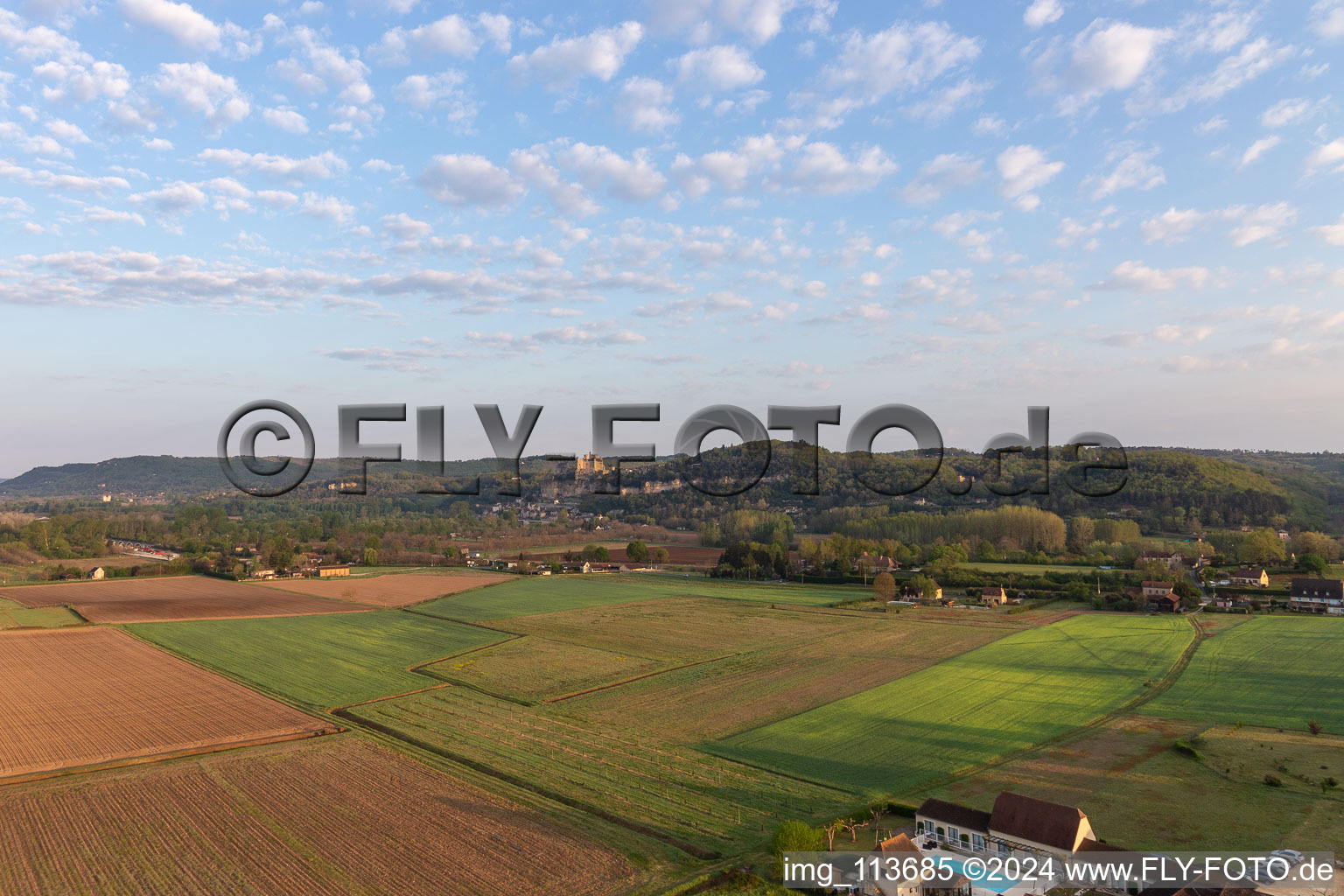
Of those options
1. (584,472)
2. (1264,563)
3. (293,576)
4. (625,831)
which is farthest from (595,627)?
(584,472)

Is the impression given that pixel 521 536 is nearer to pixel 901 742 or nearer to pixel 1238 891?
pixel 901 742

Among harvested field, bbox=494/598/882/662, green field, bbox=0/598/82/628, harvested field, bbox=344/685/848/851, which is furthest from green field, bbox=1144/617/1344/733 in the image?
green field, bbox=0/598/82/628

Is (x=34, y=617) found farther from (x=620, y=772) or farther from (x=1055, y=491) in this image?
(x=1055, y=491)

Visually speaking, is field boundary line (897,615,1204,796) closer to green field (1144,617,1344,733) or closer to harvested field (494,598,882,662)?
green field (1144,617,1344,733)

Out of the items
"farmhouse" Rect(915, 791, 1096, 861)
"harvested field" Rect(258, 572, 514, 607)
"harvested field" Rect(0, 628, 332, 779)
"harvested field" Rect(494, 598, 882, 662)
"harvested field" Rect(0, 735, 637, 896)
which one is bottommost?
"harvested field" Rect(258, 572, 514, 607)

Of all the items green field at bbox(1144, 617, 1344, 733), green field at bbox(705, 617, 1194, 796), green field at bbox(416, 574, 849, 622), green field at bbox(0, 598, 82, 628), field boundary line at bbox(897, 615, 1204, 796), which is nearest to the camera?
field boundary line at bbox(897, 615, 1204, 796)

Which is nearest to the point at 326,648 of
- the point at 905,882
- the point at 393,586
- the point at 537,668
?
the point at 537,668
